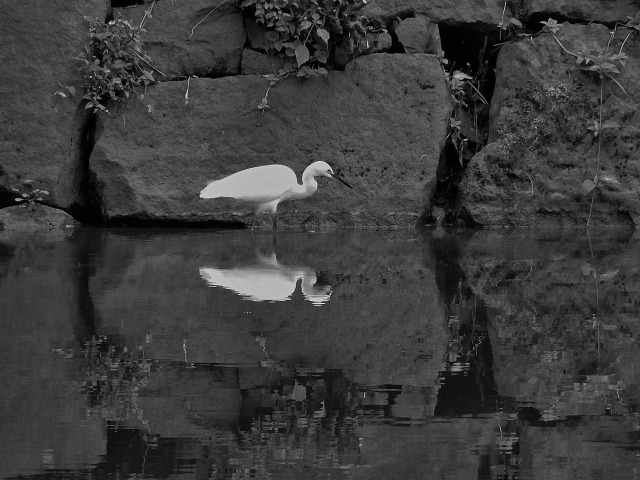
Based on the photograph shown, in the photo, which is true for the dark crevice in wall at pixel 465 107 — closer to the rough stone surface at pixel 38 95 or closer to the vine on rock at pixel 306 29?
the vine on rock at pixel 306 29

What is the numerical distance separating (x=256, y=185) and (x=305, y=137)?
867 mm

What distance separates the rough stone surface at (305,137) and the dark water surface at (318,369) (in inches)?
93.8

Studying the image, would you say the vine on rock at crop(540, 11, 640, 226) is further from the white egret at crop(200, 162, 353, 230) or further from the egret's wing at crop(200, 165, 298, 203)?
the egret's wing at crop(200, 165, 298, 203)

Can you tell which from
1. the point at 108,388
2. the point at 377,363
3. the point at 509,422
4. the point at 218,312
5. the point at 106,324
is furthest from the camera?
the point at 218,312

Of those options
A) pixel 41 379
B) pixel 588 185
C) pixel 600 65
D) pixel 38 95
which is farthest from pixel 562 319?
pixel 38 95

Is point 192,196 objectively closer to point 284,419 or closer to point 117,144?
point 117,144

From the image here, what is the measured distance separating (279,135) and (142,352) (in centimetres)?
519

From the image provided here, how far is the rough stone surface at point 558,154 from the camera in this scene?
Result: 8.96 m

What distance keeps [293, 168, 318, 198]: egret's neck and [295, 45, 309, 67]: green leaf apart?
949 millimetres

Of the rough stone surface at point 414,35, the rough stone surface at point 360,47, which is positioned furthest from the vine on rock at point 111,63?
the rough stone surface at point 414,35

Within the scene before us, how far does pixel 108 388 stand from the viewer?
3338 mm

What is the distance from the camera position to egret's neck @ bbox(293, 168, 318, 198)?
841 cm

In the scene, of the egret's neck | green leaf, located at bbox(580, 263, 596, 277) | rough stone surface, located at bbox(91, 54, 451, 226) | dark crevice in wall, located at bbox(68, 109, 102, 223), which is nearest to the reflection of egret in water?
green leaf, located at bbox(580, 263, 596, 277)

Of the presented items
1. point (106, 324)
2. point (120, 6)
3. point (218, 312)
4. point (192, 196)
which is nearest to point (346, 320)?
point (218, 312)
